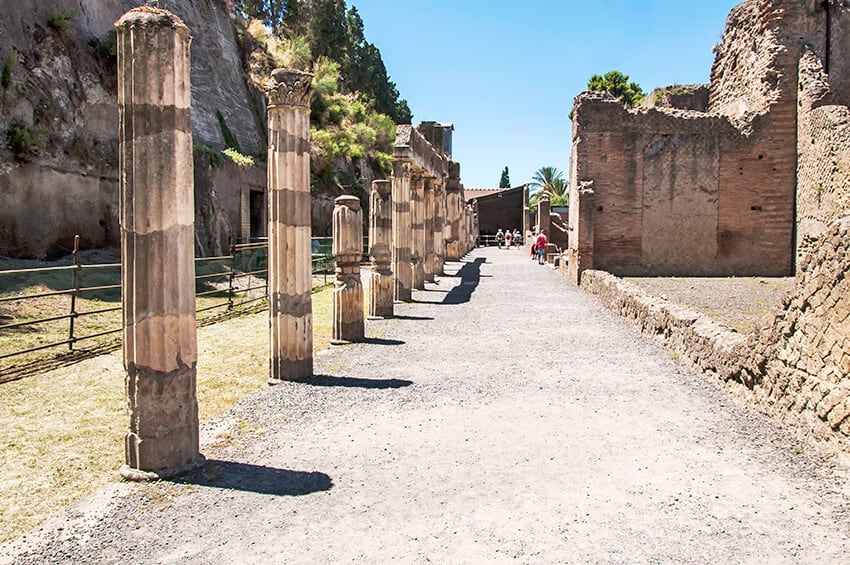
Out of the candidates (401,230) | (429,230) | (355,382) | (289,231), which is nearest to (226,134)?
(429,230)

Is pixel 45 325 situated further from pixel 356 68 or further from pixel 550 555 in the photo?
pixel 356 68

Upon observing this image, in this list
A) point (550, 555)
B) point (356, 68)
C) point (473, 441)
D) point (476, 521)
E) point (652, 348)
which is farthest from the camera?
point (356, 68)

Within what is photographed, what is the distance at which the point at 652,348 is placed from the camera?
30.5 feet

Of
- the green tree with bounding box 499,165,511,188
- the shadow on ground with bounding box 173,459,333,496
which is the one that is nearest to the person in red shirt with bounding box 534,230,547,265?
the shadow on ground with bounding box 173,459,333,496

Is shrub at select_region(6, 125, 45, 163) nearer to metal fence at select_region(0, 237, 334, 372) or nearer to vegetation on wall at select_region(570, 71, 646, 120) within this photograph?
metal fence at select_region(0, 237, 334, 372)

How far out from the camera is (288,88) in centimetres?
769

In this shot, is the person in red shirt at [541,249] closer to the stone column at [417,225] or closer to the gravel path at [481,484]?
the stone column at [417,225]

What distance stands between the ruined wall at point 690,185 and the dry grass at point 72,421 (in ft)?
39.5

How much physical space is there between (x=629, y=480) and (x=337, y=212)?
622 centimetres

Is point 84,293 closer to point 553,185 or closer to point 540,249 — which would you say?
point 540,249

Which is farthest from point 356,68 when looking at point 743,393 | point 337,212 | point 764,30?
point 743,393

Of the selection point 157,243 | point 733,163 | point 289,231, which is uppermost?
point 733,163

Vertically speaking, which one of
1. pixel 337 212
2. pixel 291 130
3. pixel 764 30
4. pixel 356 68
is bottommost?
pixel 337 212

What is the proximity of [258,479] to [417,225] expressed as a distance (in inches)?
496
